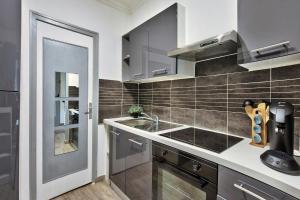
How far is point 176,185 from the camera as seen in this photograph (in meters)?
1.10

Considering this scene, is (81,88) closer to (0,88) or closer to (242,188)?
(0,88)

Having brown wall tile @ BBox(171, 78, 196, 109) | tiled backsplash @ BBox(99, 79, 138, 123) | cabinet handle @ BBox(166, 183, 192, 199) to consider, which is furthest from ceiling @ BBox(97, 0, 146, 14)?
cabinet handle @ BBox(166, 183, 192, 199)

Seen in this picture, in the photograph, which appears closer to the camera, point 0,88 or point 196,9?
point 0,88

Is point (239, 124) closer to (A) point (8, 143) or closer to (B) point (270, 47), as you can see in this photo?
(B) point (270, 47)

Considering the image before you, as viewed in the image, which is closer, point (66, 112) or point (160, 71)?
point (160, 71)

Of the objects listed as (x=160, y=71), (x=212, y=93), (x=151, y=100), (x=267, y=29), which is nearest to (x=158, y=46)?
(x=160, y=71)

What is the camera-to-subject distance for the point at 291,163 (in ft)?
2.26

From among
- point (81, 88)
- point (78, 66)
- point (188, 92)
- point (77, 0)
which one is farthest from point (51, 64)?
point (188, 92)

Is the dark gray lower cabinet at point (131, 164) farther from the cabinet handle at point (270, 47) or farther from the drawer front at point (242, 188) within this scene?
the cabinet handle at point (270, 47)

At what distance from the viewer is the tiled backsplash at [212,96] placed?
1079 millimetres

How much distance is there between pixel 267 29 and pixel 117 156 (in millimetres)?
1794

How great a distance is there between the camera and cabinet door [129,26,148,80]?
1.78m

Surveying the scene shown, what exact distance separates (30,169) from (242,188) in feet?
6.35

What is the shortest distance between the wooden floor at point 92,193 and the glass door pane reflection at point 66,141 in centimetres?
52
